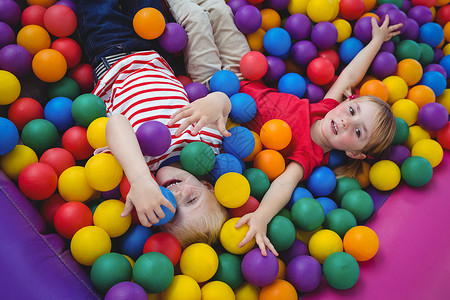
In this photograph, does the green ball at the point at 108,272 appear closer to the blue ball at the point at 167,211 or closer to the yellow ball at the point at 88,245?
the yellow ball at the point at 88,245

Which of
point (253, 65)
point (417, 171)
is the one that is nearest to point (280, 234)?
point (417, 171)

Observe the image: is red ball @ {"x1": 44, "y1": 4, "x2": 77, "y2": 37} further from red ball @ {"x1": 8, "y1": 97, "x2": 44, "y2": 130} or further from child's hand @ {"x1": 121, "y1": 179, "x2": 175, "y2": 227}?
child's hand @ {"x1": 121, "y1": 179, "x2": 175, "y2": 227}

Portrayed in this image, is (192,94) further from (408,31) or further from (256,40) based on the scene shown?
(408,31)

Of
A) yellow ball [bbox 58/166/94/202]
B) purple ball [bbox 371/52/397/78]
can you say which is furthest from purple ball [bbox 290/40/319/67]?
yellow ball [bbox 58/166/94/202]

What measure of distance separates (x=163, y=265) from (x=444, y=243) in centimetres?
94

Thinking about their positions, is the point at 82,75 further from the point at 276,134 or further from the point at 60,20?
the point at 276,134

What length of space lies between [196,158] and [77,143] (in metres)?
0.43

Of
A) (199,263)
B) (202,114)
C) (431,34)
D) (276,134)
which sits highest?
(431,34)

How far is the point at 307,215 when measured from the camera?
4.03 ft

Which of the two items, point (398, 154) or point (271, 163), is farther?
point (398, 154)

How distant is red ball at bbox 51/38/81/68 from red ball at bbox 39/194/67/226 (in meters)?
0.56

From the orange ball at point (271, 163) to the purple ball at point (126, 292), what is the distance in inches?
25.4

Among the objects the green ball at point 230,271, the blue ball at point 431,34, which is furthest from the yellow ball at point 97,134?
the blue ball at point 431,34

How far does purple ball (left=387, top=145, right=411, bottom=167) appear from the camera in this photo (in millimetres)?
1502
